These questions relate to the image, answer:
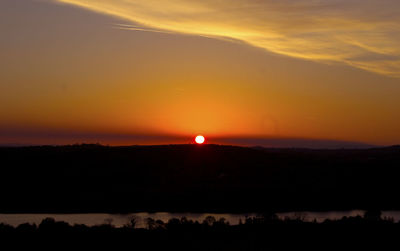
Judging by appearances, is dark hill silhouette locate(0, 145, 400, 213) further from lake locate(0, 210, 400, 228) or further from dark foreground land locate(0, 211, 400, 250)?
dark foreground land locate(0, 211, 400, 250)

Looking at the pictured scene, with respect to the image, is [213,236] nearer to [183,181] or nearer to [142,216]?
[142,216]

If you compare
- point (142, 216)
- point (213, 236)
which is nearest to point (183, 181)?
point (142, 216)

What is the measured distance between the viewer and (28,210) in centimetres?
3859

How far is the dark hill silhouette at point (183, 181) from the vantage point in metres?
41.3

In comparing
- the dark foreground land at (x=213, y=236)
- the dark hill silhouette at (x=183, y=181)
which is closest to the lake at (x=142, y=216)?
the dark hill silhouette at (x=183, y=181)

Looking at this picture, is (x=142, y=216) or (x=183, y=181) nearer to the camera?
(x=142, y=216)

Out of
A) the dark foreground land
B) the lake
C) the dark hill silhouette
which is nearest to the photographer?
the dark foreground land

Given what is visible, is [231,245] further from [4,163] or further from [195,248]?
[4,163]

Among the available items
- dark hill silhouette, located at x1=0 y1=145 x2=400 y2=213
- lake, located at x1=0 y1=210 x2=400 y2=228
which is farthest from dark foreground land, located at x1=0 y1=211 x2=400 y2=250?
dark hill silhouette, located at x1=0 y1=145 x2=400 y2=213

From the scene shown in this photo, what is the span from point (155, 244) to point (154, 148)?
38.2m

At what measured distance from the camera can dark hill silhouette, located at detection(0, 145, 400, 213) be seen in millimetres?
41281

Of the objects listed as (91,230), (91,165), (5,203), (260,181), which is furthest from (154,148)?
(91,230)

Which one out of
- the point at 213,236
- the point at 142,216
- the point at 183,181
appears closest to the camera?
the point at 213,236

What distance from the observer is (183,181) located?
1858 inches
